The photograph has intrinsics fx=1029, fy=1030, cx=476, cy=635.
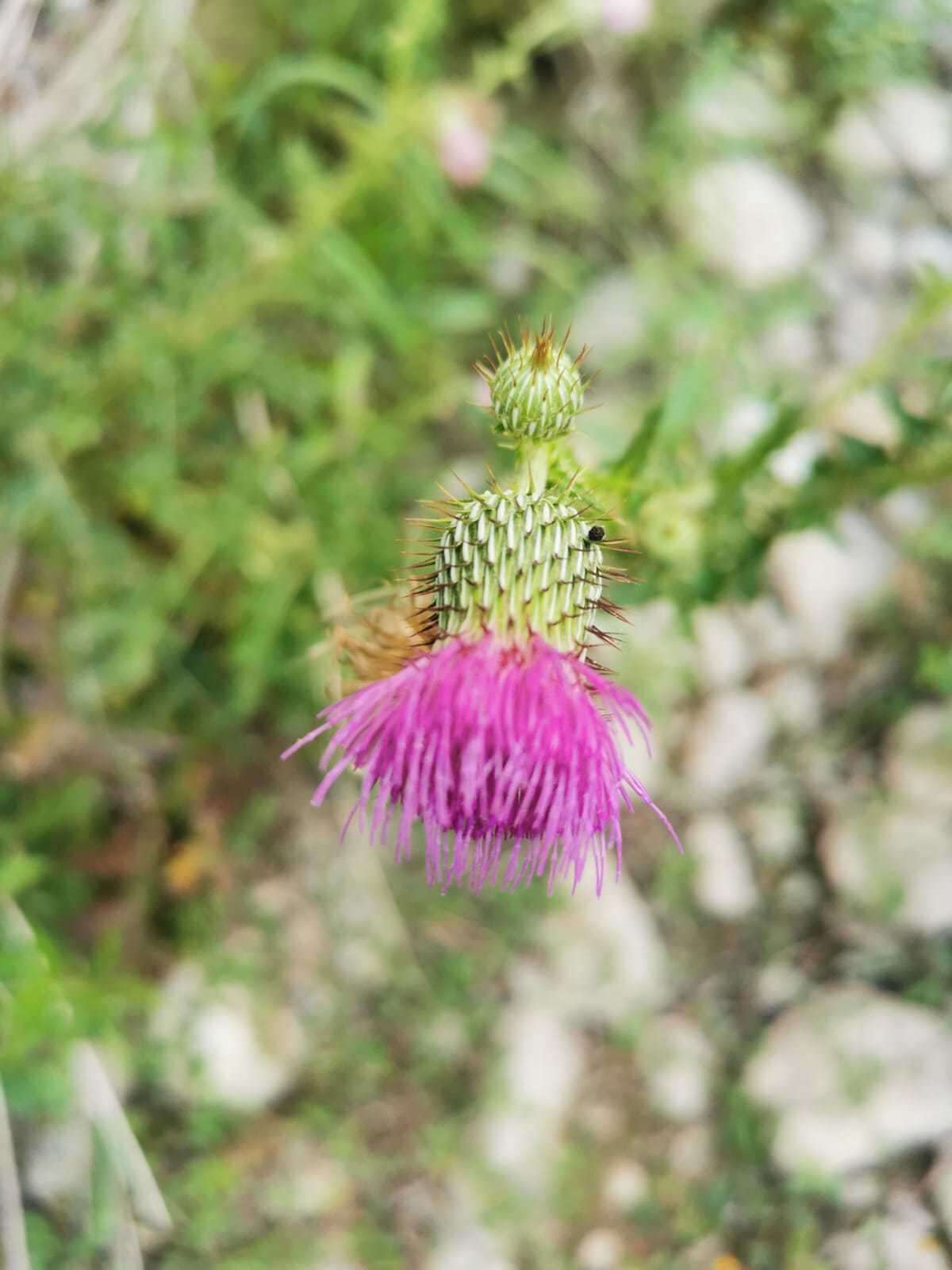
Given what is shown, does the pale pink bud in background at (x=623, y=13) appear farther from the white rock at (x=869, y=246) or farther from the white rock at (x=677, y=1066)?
the white rock at (x=677, y=1066)

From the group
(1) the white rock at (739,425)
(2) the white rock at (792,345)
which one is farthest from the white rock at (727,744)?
(2) the white rock at (792,345)

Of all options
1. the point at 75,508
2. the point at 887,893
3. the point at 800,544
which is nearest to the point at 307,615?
the point at 75,508

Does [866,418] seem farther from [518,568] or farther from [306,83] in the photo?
[518,568]

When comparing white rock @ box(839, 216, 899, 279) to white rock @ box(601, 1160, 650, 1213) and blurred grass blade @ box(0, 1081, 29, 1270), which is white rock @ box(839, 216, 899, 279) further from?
blurred grass blade @ box(0, 1081, 29, 1270)

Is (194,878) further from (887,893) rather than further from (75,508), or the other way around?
(887,893)

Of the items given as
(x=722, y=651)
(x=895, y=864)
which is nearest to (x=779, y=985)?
(x=895, y=864)
